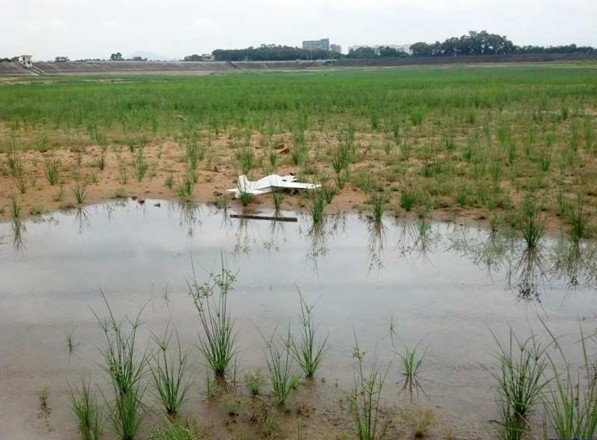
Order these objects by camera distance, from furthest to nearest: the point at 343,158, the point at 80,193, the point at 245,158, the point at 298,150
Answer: the point at 298,150
the point at 245,158
the point at 343,158
the point at 80,193

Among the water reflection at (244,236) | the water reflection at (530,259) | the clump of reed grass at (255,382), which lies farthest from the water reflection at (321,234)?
the clump of reed grass at (255,382)

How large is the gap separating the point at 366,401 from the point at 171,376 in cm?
121

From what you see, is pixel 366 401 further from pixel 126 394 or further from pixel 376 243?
pixel 376 243

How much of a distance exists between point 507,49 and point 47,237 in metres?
89.5

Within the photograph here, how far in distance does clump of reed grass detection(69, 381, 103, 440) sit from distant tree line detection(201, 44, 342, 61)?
99.2 metres

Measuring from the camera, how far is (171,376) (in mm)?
3758

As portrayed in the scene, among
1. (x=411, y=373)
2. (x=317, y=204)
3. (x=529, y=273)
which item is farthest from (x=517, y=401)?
(x=317, y=204)

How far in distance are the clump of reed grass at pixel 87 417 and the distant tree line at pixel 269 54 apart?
99.2 metres

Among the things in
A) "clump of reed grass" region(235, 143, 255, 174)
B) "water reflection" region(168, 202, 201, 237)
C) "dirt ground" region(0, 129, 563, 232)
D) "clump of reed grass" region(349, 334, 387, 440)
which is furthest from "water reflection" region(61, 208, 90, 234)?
"clump of reed grass" region(349, 334, 387, 440)

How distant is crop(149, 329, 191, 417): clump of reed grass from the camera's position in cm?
345

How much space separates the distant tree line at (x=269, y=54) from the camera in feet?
326

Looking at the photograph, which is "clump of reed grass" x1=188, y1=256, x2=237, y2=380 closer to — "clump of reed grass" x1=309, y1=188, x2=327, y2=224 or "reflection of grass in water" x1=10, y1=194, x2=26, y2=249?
"clump of reed grass" x1=309, y1=188, x2=327, y2=224

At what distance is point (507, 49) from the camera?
86.7 metres

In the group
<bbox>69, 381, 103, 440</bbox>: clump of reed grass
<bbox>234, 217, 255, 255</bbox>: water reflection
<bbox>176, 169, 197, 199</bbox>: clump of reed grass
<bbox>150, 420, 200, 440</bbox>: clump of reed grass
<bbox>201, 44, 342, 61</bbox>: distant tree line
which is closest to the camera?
<bbox>150, 420, 200, 440</bbox>: clump of reed grass
